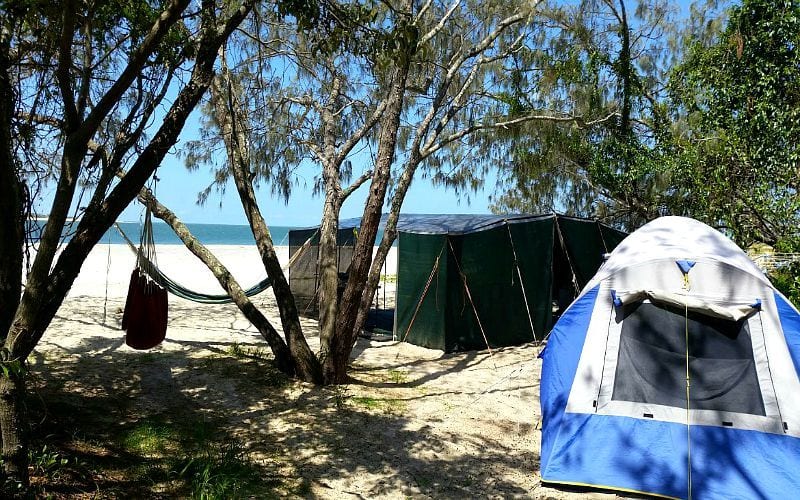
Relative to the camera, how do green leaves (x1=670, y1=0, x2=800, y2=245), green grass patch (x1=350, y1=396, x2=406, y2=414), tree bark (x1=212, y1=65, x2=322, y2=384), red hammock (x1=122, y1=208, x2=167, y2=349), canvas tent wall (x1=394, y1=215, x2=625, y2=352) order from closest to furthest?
green grass patch (x1=350, y1=396, x2=406, y2=414), red hammock (x1=122, y1=208, x2=167, y2=349), tree bark (x1=212, y1=65, x2=322, y2=384), green leaves (x1=670, y1=0, x2=800, y2=245), canvas tent wall (x1=394, y1=215, x2=625, y2=352)

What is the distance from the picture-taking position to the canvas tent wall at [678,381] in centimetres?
305

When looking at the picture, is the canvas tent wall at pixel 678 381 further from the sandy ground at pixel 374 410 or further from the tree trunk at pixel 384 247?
the tree trunk at pixel 384 247

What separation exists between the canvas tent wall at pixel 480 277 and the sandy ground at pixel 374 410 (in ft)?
0.83

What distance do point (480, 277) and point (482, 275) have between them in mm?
35

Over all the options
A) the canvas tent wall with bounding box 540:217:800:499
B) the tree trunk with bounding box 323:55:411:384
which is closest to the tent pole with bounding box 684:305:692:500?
the canvas tent wall with bounding box 540:217:800:499

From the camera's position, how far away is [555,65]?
25.3ft

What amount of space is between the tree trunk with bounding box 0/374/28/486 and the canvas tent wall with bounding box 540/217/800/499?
243cm

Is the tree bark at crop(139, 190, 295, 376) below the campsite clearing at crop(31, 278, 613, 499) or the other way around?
the other way around

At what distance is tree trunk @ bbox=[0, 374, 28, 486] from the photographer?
230 centimetres

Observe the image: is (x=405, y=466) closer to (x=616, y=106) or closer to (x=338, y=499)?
(x=338, y=499)

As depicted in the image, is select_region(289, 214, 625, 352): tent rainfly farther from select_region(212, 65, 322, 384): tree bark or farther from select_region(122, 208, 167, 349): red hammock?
select_region(122, 208, 167, 349): red hammock

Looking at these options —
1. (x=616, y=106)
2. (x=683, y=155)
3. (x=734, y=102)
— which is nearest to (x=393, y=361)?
(x=683, y=155)

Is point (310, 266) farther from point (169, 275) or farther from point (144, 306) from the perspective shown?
point (169, 275)

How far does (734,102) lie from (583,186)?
169 inches
